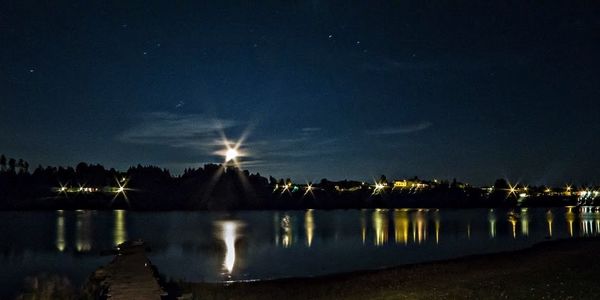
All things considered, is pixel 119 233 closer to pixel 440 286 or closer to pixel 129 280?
pixel 129 280

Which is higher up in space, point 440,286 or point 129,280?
point 129,280

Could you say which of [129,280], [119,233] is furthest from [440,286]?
[119,233]

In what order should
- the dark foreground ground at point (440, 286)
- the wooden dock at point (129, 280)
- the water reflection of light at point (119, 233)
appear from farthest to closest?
1. the water reflection of light at point (119, 233)
2. the wooden dock at point (129, 280)
3. the dark foreground ground at point (440, 286)

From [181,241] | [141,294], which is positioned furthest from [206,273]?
[181,241]

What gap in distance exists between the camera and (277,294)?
25578 millimetres

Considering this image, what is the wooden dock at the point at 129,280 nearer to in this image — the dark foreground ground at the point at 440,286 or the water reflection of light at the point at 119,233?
the dark foreground ground at the point at 440,286

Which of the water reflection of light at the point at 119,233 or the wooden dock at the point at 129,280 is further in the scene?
the water reflection of light at the point at 119,233

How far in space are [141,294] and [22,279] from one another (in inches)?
680

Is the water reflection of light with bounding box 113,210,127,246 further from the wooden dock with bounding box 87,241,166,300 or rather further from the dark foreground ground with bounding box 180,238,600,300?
the dark foreground ground with bounding box 180,238,600,300

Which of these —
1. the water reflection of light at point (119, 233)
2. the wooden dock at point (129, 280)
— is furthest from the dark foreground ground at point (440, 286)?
the water reflection of light at point (119, 233)

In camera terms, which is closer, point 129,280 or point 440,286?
point 440,286

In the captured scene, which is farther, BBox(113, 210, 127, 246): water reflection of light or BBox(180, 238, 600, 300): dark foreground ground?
BBox(113, 210, 127, 246): water reflection of light

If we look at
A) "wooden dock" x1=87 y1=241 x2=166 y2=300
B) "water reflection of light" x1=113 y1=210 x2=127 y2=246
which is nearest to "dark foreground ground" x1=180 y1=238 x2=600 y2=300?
"wooden dock" x1=87 y1=241 x2=166 y2=300

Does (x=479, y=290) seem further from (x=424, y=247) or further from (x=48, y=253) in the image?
(x=48, y=253)
